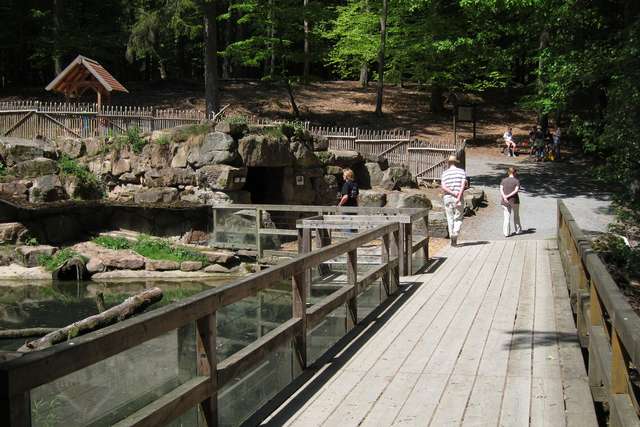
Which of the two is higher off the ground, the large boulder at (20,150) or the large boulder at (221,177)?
the large boulder at (20,150)

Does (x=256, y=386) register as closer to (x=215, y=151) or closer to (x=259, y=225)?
(x=259, y=225)

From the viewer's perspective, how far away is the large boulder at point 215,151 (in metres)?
19.4

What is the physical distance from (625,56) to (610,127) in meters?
2.00

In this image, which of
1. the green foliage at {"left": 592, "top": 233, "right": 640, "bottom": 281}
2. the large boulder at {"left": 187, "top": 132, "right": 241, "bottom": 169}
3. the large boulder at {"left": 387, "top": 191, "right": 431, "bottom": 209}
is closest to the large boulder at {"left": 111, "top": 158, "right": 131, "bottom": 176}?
the large boulder at {"left": 187, "top": 132, "right": 241, "bottom": 169}

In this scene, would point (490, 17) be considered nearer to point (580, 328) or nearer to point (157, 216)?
point (157, 216)

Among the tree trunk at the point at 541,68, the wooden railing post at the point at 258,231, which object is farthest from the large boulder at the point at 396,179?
the wooden railing post at the point at 258,231

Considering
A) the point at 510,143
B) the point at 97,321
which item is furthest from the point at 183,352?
the point at 510,143

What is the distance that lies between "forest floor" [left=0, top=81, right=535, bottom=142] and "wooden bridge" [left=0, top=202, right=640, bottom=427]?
1000 inches

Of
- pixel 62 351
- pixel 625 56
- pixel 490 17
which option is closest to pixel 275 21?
pixel 490 17

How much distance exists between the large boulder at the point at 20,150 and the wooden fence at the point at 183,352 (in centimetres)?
1624

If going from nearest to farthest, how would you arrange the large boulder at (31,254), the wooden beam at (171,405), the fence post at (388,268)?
the wooden beam at (171,405)
the fence post at (388,268)
the large boulder at (31,254)

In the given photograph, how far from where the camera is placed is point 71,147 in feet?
71.0

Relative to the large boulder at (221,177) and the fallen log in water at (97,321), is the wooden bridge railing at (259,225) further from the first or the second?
the fallen log in water at (97,321)

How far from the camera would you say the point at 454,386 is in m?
5.24
